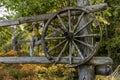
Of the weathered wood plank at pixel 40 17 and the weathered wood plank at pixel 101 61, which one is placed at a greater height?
the weathered wood plank at pixel 40 17

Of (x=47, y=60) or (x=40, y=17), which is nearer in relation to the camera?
(x=47, y=60)

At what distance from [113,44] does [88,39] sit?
31.0 feet

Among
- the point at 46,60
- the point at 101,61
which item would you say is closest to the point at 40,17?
the point at 46,60

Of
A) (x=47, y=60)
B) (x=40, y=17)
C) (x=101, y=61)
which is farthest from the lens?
(x=40, y=17)

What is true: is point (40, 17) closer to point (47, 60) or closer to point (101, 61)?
point (47, 60)

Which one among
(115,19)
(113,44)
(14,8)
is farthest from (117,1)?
(14,8)

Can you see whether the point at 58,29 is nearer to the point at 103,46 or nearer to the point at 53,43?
the point at 53,43

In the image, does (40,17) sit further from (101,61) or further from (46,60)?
(101,61)

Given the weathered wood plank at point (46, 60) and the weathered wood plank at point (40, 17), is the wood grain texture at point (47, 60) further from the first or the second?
the weathered wood plank at point (40, 17)

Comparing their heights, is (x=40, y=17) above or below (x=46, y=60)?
above

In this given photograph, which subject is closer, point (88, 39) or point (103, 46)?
point (88, 39)

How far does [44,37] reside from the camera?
880cm

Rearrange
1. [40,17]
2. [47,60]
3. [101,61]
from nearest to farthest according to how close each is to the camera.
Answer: [101,61]
[47,60]
[40,17]

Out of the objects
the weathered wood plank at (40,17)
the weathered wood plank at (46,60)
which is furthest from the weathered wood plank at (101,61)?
the weathered wood plank at (40,17)
